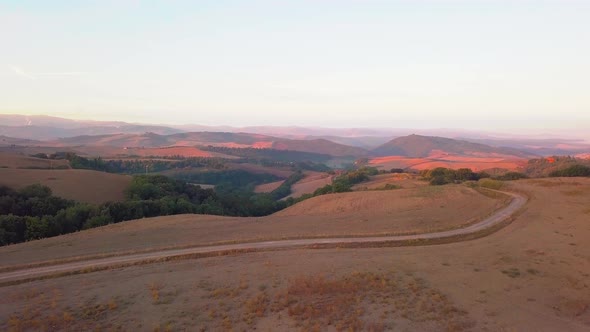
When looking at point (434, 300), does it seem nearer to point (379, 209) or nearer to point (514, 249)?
point (514, 249)

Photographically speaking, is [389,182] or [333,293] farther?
[389,182]

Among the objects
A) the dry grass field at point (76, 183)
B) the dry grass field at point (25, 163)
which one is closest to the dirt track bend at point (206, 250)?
the dry grass field at point (76, 183)

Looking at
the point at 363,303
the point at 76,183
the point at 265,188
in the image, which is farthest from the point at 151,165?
the point at 363,303

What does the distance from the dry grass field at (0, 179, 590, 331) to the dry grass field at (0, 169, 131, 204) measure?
39.8 m

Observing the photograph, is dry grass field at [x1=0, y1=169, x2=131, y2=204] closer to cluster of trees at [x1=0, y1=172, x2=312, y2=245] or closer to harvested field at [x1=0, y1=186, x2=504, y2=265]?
cluster of trees at [x1=0, y1=172, x2=312, y2=245]

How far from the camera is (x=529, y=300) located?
65.1ft

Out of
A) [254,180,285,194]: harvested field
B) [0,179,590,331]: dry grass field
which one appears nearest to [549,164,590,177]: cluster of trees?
[0,179,590,331]: dry grass field

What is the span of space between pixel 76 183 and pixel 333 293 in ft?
217

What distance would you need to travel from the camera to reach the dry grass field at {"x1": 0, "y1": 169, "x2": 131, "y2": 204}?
65406 millimetres

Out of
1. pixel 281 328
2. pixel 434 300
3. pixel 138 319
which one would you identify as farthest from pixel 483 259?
pixel 138 319

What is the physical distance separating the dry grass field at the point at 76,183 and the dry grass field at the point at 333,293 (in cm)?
3976

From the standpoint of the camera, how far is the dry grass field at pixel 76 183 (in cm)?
6541

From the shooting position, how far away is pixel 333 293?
2047 centimetres

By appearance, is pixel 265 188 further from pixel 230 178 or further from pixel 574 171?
pixel 574 171
